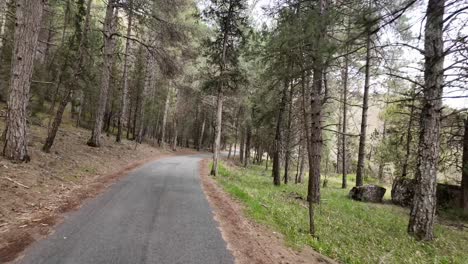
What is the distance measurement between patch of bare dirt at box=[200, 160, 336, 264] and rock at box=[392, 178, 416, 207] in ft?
33.8

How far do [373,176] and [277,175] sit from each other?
20.7 metres

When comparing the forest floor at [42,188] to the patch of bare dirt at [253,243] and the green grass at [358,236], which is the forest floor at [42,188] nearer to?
the patch of bare dirt at [253,243]

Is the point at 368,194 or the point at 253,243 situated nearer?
the point at 253,243

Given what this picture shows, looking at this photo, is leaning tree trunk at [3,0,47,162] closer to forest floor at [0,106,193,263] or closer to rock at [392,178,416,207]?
forest floor at [0,106,193,263]

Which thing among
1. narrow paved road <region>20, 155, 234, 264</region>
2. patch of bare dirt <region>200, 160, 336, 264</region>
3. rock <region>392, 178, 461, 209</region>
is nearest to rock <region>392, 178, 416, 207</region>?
rock <region>392, 178, 461, 209</region>

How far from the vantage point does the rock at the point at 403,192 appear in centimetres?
1466

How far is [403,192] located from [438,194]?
4.74 ft

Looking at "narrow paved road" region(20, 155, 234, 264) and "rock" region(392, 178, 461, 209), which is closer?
"narrow paved road" region(20, 155, 234, 264)

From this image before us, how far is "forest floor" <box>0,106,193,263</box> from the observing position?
17.9 feet

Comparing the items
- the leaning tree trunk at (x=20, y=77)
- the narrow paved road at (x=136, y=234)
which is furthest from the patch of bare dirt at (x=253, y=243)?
the leaning tree trunk at (x=20, y=77)

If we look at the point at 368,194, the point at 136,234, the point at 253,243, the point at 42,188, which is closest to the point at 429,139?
the point at 253,243

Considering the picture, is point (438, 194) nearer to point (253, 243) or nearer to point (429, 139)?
point (429, 139)

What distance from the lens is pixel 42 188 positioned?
823 centimetres

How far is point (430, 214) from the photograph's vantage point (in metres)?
8.09
